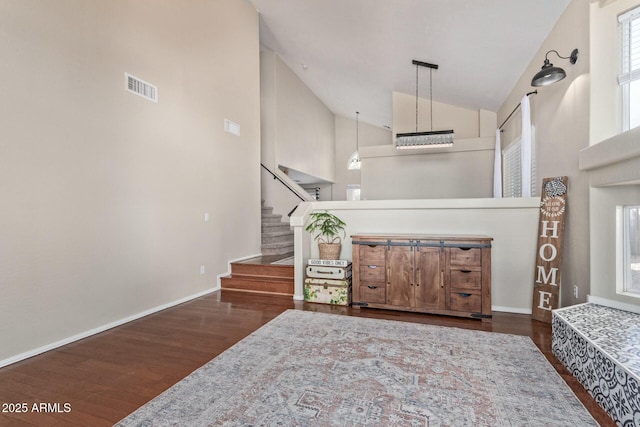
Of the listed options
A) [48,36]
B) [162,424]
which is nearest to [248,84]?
[48,36]

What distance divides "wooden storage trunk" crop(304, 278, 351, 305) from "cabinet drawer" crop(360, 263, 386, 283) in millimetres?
274

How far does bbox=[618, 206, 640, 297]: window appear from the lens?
2.50m

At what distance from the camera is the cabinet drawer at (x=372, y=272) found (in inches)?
142

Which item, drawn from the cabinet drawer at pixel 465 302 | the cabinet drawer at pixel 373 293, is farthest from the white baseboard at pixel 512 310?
the cabinet drawer at pixel 373 293

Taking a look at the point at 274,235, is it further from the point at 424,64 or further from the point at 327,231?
the point at 424,64

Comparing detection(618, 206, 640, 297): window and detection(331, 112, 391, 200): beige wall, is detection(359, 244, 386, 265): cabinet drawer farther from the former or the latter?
detection(331, 112, 391, 200): beige wall

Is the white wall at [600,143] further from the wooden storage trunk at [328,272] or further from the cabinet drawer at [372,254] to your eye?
the wooden storage trunk at [328,272]

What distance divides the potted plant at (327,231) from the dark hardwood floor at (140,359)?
0.76 metres

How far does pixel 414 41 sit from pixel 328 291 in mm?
4151

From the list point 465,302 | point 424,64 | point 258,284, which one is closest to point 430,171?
point 424,64

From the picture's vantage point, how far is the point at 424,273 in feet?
11.3

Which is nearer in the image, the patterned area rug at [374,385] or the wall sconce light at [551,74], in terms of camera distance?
the patterned area rug at [374,385]

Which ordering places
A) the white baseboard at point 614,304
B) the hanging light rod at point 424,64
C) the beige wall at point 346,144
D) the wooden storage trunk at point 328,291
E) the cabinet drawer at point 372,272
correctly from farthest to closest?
the beige wall at point 346,144 < the hanging light rod at point 424,64 < the wooden storage trunk at point 328,291 < the cabinet drawer at point 372,272 < the white baseboard at point 614,304

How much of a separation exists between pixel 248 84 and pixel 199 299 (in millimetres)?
4089
